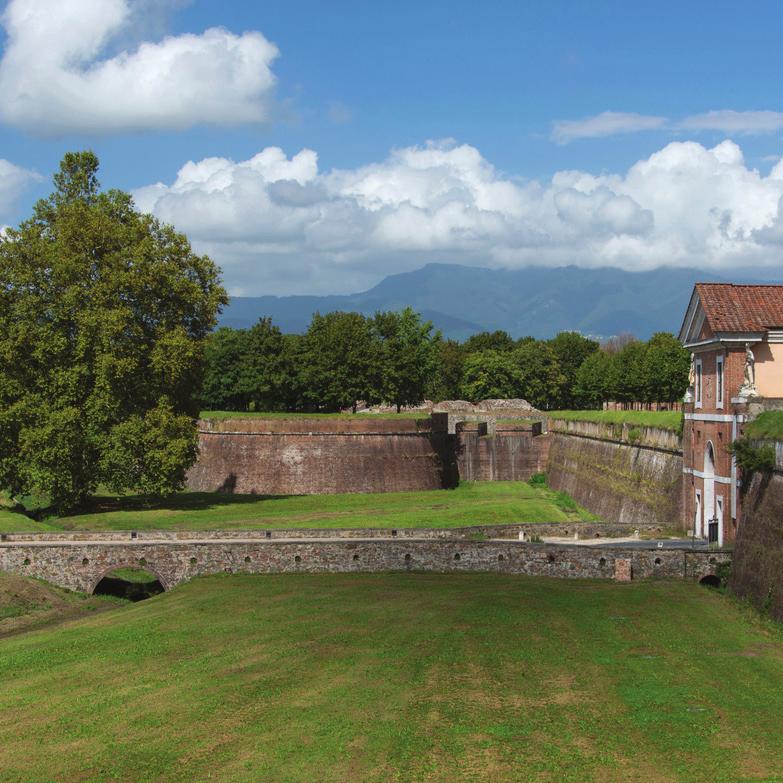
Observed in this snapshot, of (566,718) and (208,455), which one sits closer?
(566,718)

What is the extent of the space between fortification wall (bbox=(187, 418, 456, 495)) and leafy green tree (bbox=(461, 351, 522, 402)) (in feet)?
134

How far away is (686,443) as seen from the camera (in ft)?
117

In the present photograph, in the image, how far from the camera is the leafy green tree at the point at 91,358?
43281 millimetres

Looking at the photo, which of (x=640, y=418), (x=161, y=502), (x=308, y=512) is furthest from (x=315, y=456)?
(x=640, y=418)

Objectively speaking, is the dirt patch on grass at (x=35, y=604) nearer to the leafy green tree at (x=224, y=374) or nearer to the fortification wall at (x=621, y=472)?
the fortification wall at (x=621, y=472)

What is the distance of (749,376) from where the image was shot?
29.7 metres

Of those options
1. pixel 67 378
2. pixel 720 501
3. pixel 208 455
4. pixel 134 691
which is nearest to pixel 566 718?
pixel 134 691

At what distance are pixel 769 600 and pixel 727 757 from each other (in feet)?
32.7

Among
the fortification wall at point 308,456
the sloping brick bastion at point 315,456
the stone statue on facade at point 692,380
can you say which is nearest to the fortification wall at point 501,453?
the sloping brick bastion at point 315,456

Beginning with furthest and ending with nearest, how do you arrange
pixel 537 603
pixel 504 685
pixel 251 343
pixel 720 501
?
pixel 251 343 < pixel 720 501 < pixel 537 603 < pixel 504 685

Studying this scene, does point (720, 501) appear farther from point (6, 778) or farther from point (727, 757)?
point (6, 778)

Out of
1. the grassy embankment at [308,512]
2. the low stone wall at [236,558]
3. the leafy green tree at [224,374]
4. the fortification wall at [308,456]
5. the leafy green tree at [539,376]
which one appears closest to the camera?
the low stone wall at [236,558]

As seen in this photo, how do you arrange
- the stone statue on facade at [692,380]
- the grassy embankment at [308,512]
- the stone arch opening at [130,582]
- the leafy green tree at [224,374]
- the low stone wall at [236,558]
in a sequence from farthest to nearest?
the leafy green tree at [224,374]
the grassy embankment at [308,512]
the stone statue on facade at [692,380]
the stone arch opening at [130,582]
the low stone wall at [236,558]

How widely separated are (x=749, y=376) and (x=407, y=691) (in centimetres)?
1653
